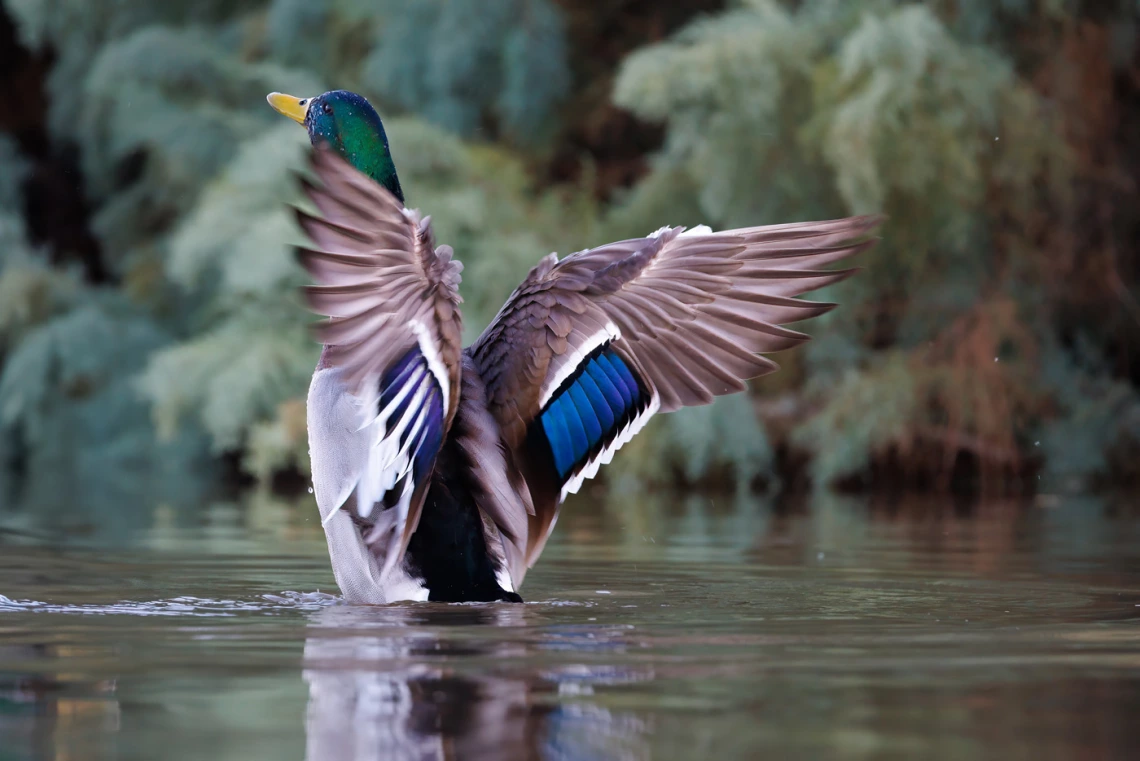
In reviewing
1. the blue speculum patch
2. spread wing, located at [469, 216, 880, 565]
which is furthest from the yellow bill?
the blue speculum patch

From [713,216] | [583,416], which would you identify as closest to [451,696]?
[583,416]

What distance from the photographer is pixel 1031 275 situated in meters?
9.12

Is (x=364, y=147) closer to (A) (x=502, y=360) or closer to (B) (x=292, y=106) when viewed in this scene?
(B) (x=292, y=106)

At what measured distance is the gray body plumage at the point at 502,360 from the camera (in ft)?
10.5

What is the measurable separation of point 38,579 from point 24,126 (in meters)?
9.92

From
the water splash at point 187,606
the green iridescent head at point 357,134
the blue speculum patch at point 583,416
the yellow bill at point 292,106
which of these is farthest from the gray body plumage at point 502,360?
the yellow bill at point 292,106

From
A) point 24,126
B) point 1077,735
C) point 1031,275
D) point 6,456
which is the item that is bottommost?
point 1077,735

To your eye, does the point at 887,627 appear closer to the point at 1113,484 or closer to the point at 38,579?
the point at 38,579

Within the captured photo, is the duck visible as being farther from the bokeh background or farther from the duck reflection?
the bokeh background

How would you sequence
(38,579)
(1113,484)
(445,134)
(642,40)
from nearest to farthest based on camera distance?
(38,579), (1113,484), (445,134), (642,40)

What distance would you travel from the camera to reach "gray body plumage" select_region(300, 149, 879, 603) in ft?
10.5

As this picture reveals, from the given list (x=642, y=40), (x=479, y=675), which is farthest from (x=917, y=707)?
(x=642, y=40)

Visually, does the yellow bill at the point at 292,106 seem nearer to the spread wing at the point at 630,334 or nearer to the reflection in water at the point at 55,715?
the spread wing at the point at 630,334

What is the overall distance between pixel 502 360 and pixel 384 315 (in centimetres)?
61
